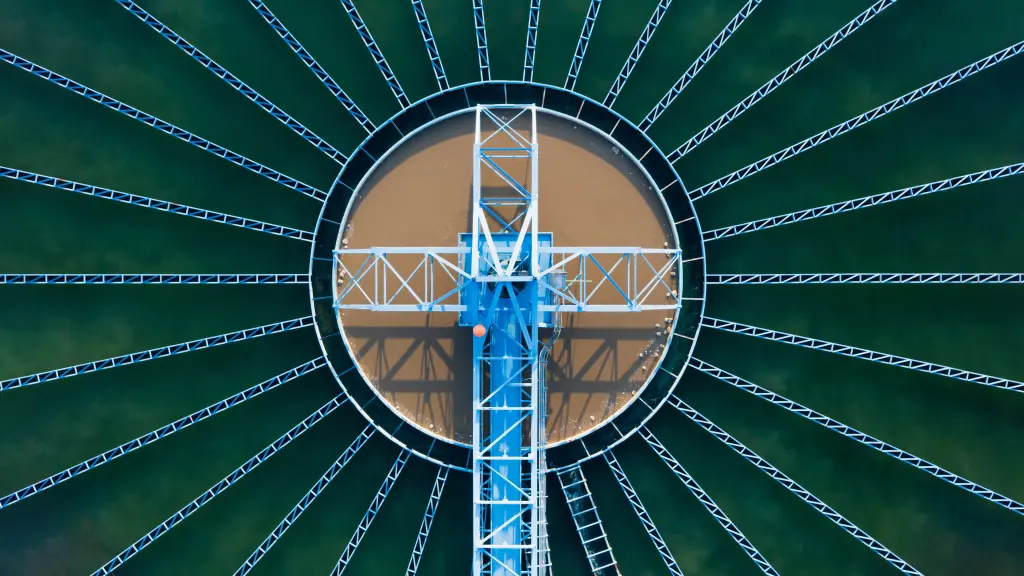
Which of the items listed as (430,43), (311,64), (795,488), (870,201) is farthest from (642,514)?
(311,64)

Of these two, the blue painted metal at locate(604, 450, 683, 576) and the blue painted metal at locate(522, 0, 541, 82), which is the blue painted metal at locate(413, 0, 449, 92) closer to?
the blue painted metal at locate(522, 0, 541, 82)

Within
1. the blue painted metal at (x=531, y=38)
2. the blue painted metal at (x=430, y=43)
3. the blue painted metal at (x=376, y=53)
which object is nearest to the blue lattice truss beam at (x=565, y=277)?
the blue painted metal at (x=376, y=53)

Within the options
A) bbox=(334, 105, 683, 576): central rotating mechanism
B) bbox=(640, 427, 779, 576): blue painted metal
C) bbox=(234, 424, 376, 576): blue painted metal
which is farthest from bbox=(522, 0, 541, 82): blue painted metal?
bbox=(234, 424, 376, 576): blue painted metal

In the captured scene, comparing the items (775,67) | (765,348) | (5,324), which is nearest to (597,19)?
(775,67)

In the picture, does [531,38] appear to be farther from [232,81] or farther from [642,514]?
[642,514]

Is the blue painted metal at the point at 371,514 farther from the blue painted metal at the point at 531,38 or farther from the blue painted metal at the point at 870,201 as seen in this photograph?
the blue painted metal at the point at 531,38

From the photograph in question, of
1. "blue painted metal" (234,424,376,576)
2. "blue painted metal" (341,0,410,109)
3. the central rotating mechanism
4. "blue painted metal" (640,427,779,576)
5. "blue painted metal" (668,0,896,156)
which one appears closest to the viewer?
the central rotating mechanism

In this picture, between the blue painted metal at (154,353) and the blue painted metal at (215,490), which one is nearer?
the blue painted metal at (154,353)
